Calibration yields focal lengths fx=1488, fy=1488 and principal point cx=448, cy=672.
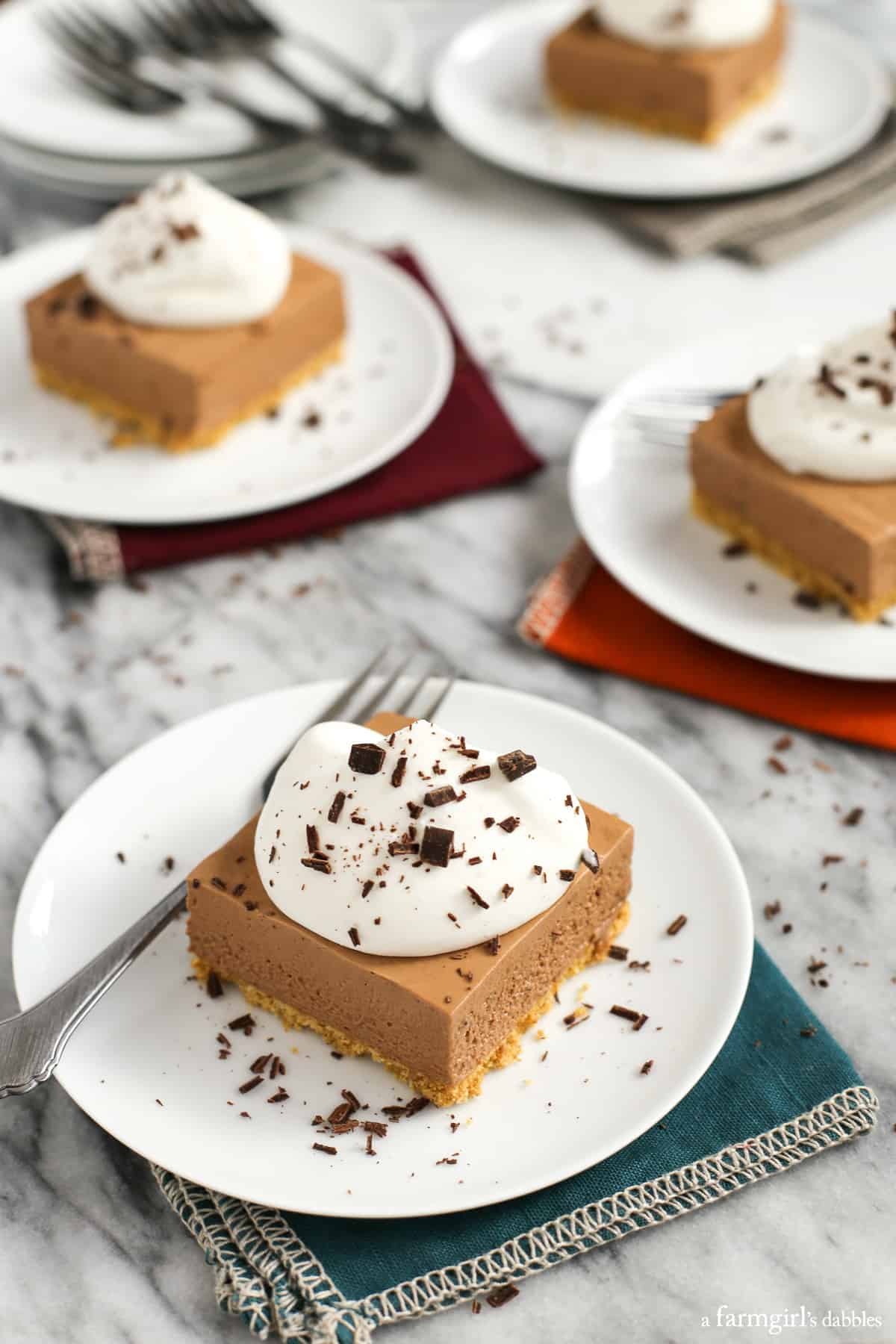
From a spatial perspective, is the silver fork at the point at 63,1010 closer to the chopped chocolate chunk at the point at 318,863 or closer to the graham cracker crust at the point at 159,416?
the chopped chocolate chunk at the point at 318,863

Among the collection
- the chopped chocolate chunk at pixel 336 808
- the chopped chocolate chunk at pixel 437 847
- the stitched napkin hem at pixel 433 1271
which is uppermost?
the chopped chocolate chunk at pixel 437 847

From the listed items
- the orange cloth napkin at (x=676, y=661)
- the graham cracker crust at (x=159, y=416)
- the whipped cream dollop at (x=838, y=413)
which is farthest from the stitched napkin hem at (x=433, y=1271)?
the graham cracker crust at (x=159, y=416)

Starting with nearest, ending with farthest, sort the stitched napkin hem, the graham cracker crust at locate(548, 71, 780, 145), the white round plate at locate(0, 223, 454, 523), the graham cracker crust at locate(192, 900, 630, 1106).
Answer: the stitched napkin hem → the graham cracker crust at locate(192, 900, 630, 1106) → the white round plate at locate(0, 223, 454, 523) → the graham cracker crust at locate(548, 71, 780, 145)

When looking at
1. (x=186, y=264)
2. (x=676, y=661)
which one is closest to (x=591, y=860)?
(x=676, y=661)

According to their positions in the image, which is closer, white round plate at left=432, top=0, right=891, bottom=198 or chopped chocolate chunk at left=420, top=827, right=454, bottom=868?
chopped chocolate chunk at left=420, top=827, right=454, bottom=868

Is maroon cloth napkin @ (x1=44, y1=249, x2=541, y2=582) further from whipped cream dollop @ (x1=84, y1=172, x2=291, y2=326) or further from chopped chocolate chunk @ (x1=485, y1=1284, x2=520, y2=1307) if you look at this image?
chopped chocolate chunk @ (x1=485, y1=1284, x2=520, y2=1307)

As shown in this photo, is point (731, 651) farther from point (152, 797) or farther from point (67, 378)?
point (67, 378)

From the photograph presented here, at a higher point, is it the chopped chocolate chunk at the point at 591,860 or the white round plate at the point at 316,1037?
the chopped chocolate chunk at the point at 591,860

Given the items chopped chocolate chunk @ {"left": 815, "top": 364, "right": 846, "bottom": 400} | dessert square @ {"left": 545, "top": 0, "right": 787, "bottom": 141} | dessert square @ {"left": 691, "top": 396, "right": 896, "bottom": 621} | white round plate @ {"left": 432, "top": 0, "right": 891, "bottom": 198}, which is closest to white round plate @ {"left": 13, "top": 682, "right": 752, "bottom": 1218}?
dessert square @ {"left": 691, "top": 396, "right": 896, "bottom": 621}
